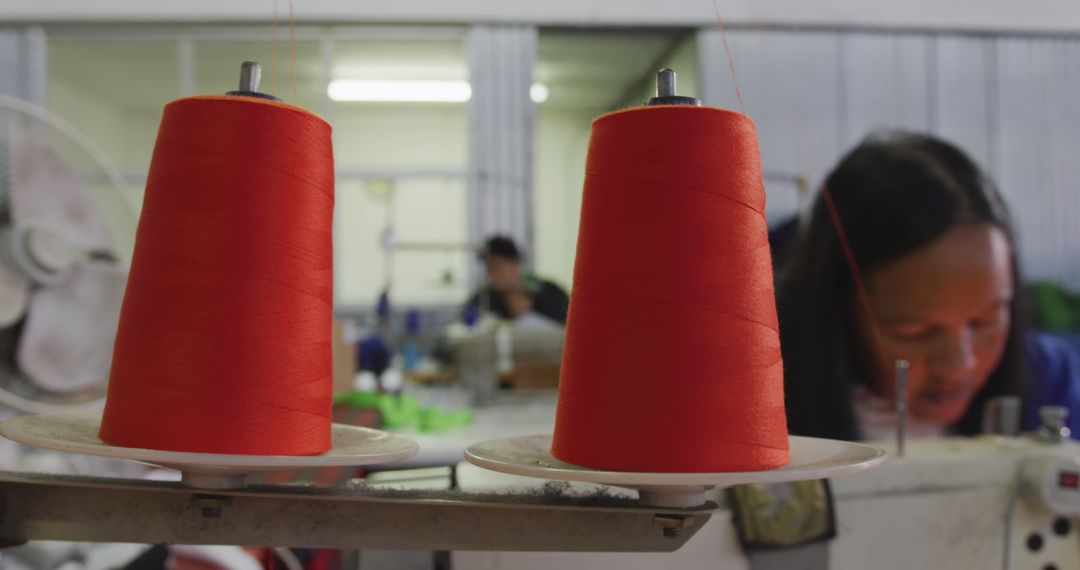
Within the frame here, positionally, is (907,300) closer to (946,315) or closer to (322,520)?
(946,315)

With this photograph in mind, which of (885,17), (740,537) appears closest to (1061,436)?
(740,537)

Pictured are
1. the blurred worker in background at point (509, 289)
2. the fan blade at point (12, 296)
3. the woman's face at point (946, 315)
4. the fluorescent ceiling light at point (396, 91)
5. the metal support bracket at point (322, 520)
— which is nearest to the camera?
the metal support bracket at point (322, 520)

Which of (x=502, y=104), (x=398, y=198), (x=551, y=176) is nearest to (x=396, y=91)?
(x=398, y=198)

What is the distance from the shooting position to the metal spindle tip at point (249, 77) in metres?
0.43

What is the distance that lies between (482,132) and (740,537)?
3.15 metres

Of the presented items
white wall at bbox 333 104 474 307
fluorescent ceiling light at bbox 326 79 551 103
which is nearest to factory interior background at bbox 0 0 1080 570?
fluorescent ceiling light at bbox 326 79 551 103

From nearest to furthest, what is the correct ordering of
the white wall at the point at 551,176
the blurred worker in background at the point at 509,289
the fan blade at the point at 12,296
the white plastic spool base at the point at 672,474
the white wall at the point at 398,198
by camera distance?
the white plastic spool base at the point at 672,474, the fan blade at the point at 12,296, the blurred worker in background at the point at 509,289, the white wall at the point at 551,176, the white wall at the point at 398,198

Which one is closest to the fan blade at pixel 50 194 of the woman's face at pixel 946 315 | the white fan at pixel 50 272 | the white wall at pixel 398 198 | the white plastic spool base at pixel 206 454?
the white fan at pixel 50 272

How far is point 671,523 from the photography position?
0.43 meters

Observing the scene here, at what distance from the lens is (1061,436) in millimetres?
989

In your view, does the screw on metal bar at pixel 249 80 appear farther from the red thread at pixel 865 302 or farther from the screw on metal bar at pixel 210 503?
the red thread at pixel 865 302

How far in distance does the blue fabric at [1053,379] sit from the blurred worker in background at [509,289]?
1428 millimetres

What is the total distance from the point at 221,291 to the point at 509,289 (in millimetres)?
2574

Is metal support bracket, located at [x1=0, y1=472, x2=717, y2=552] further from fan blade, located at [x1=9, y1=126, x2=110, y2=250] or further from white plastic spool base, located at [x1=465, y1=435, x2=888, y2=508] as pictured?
fan blade, located at [x1=9, y1=126, x2=110, y2=250]
